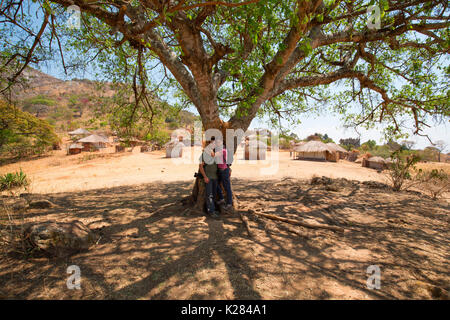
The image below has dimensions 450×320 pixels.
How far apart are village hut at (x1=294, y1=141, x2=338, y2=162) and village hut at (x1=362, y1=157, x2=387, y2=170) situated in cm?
324

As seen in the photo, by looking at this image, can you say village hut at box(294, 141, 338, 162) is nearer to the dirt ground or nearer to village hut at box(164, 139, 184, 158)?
village hut at box(164, 139, 184, 158)

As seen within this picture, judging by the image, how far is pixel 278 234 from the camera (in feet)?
11.6

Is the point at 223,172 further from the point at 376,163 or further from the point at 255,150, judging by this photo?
the point at 376,163

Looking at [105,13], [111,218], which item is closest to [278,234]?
[111,218]

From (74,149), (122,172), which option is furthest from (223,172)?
(74,149)

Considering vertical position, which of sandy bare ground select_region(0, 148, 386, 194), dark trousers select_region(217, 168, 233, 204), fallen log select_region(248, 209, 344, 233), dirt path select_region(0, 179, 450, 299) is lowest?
dirt path select_region(0, 179, 450, 299)

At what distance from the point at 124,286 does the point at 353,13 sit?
6909 mm

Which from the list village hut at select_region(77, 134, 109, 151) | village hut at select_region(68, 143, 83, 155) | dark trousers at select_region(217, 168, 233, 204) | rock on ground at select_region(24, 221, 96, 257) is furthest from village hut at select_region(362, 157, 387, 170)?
village hut at select_region(68, 143, 83, 155)

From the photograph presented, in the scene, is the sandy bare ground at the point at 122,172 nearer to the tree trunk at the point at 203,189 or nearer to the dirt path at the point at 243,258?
the dirt path at the point at 243,258

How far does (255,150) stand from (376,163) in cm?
1274

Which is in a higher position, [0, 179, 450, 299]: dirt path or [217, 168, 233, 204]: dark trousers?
[217, 168, 233, 204]: dark trousers

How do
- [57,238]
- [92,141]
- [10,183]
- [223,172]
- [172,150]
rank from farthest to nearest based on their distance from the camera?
[92,141], [172,150], [10,183], [223,172], [57,238]

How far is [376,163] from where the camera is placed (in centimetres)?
2025

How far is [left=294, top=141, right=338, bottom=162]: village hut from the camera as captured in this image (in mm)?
22998
